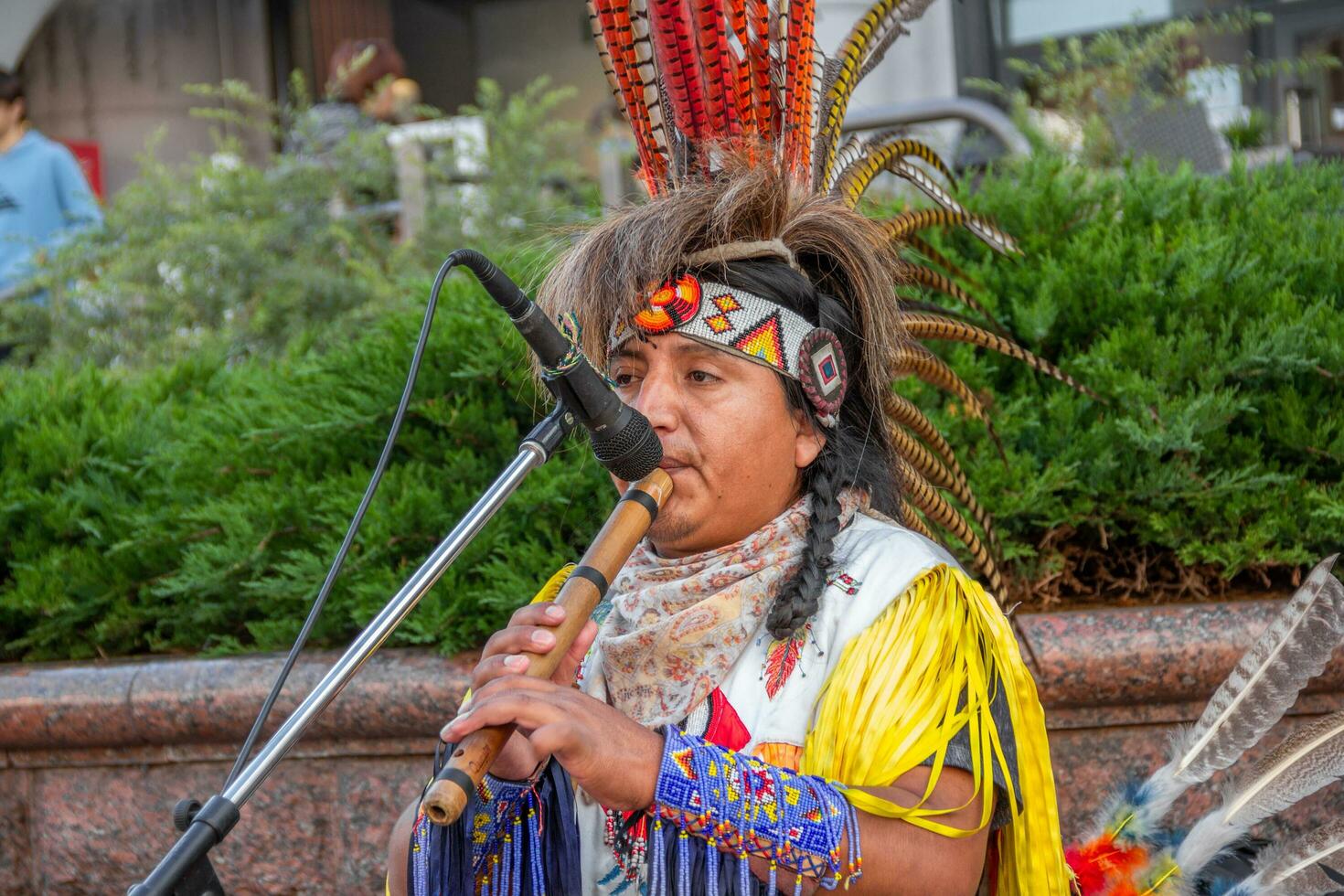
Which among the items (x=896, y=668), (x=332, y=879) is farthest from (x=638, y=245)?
(x=332, y=879)

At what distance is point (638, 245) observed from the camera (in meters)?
2.03

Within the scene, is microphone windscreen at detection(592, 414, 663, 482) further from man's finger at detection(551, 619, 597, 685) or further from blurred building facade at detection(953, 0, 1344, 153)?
blurred building facade at detection(953, 0, 1344, 153)

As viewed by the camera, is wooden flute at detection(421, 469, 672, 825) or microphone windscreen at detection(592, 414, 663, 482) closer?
wooden flute at detection(421, 469, 672, 825)

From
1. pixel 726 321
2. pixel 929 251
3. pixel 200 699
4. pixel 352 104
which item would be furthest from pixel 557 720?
pixel 352 104

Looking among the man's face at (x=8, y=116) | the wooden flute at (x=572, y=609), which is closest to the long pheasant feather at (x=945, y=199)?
the wooden flute at (x=572, y=609)

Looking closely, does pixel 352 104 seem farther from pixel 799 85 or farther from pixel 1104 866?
pixel 1104 866

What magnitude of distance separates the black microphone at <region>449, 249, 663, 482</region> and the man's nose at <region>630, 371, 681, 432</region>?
0.34 feet

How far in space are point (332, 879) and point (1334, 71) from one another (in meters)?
7.31

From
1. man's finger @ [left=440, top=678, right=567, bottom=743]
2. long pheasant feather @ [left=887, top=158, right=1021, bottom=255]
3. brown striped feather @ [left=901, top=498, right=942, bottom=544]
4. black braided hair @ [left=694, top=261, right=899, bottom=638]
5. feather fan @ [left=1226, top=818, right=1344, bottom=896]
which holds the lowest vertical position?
feather fan @ [left=1226, top=818, right=1344, bottom=896]

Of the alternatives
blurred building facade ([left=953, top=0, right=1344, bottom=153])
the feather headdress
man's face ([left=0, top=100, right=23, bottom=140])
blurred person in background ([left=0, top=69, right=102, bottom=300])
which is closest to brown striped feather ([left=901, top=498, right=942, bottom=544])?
the feather headdress

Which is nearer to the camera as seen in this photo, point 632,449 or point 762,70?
point 632,449

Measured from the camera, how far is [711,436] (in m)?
1.96

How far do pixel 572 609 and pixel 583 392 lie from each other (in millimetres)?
262

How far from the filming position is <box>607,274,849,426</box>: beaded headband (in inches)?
77.9
